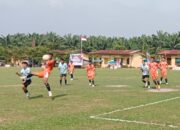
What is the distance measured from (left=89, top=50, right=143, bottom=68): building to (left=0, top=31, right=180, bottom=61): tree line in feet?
19.4

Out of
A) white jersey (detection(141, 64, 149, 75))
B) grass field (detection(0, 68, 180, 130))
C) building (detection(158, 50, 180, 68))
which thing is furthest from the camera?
building (detection(158, 50, 180, 68))

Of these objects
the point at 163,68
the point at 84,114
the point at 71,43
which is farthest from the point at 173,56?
the point at 84,114

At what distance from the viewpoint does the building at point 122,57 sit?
292ft

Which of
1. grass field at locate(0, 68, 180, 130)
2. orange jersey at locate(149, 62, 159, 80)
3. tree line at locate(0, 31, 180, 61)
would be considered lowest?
grass field at locate(0, 68, 180, 130)

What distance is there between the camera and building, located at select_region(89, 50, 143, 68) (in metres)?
88.9

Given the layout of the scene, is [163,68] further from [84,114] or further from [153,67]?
[84,114]

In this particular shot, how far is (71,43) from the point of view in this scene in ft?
358

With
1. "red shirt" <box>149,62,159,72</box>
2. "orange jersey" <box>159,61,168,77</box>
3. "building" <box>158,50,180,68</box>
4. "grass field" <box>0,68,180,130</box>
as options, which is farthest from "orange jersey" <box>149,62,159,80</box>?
"building" <box>158,50,180,68</box>

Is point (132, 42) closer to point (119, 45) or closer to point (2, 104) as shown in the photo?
point (119, 45)

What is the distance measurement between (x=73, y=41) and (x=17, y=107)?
95443 mm

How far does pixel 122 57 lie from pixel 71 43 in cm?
2244

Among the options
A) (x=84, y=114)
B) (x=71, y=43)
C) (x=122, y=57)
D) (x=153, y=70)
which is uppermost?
(x=71, y=43)

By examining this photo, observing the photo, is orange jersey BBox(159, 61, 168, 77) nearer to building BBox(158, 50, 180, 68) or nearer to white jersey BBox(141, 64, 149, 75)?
white jersey BBox(141, 64, 149, 75)

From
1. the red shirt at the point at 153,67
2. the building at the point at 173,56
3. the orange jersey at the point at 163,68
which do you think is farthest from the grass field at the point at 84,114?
the building at the point at 173,56
